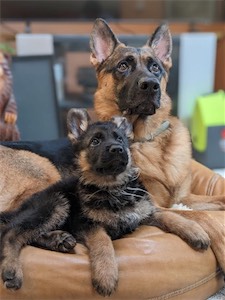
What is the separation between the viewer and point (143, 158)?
177 cm

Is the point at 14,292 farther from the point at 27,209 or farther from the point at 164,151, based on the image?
the point at 164,151

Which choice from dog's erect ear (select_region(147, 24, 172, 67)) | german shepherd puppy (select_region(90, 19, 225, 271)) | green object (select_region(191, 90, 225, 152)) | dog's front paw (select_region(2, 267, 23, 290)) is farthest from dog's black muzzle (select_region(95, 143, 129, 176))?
green object (select_region(191, 90, 225, 152))

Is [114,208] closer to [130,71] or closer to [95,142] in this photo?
[95,142]

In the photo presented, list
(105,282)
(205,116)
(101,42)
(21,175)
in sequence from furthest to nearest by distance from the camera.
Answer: (205,116)
(101,42)
(21,175)
(105,282)

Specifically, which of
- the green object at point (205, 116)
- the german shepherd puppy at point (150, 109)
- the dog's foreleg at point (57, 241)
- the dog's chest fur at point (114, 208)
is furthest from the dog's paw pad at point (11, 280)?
the green object at point (205, 116)

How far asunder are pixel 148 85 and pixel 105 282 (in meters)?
0.77

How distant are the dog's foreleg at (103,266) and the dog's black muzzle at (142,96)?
0.59 meters

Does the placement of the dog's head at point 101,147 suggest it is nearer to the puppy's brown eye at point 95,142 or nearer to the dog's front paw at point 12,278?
the puppy's brown eye at point 95,142

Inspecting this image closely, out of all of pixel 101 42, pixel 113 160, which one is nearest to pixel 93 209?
pixel 113 160

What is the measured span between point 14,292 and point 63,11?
344 centimetres

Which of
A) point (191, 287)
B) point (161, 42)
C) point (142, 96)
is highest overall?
point (161, 42)

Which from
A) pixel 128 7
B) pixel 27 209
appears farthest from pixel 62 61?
pixel 27 209

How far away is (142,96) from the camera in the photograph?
1.68 metres

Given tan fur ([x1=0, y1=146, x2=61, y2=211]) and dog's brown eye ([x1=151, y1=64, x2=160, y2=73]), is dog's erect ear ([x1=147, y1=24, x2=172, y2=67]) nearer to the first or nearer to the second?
dog's brown eye ([x1=151, y1=64, x2=160, y2=73])
